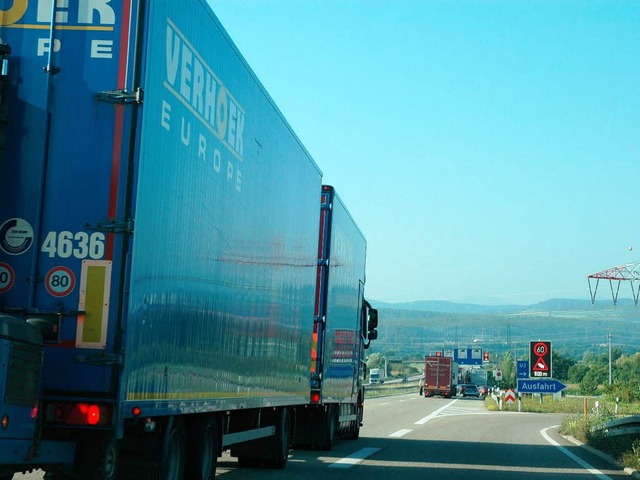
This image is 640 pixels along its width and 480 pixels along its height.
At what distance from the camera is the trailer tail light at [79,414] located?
24.6ft

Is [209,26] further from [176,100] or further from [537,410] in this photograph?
[537,410]

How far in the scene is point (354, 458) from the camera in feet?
57.7

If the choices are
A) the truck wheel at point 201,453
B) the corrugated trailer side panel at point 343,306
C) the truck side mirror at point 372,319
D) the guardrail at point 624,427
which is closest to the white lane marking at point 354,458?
the corrugated trailer side panel at point 343,306

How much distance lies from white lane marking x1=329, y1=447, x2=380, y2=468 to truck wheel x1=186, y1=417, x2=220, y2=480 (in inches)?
224

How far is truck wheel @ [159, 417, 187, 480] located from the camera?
8.90 meters

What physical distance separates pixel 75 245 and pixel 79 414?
1.22m

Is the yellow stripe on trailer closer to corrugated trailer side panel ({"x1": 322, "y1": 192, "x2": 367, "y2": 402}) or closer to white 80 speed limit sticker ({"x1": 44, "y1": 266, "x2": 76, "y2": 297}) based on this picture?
white 80 speed limit sticker ({"x1": 44, "y1": 266, "x2": 76, "y2": 297})

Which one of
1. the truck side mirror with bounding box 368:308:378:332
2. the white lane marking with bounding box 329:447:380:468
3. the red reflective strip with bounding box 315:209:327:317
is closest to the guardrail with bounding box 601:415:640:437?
the white lane marking with bounding box 329:447:380:468

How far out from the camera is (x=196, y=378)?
9.50 meters

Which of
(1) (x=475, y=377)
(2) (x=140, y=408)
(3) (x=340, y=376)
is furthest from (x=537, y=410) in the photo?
(1) (x=475, y=377)

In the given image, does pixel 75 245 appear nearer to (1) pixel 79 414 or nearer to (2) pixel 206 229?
(1) pixel 79 414

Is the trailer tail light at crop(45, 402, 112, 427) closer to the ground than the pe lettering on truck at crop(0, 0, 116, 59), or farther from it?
closer to the ground

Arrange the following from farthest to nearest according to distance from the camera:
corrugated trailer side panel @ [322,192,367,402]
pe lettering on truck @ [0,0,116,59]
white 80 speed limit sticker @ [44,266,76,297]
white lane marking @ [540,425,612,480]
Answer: corrugated trailer side panel @ [322,192,367,402] < white lane marking @ [540,425,612,480] < pe lettering on truck @ [0,0,116,59] < white 80 speed limit sticker @ [44,266,76,297]

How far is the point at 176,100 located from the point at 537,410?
44.9 m
